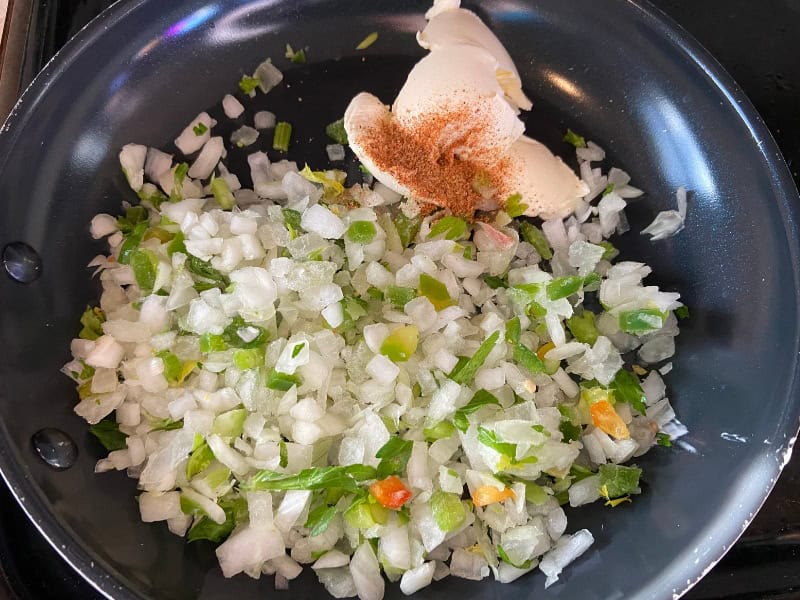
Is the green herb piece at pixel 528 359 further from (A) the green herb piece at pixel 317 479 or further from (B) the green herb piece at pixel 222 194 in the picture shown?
(B) the green herb piece at pixel 222 194

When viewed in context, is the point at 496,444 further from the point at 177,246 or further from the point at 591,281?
the point at 177,246

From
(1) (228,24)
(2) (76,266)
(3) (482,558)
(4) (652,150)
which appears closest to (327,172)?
(1) (228,24)

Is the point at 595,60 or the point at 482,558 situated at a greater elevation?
the point at 595,60

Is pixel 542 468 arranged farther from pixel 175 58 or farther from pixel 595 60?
pixel 175 58

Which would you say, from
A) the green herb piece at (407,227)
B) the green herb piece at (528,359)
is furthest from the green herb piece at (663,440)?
the green herb piece at (407,227)

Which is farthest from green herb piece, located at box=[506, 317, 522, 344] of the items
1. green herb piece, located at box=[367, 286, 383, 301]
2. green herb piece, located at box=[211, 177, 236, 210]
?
green herb piece, located at box=[211, 177, 236, 210]

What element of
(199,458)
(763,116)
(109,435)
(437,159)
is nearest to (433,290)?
(437,159)
